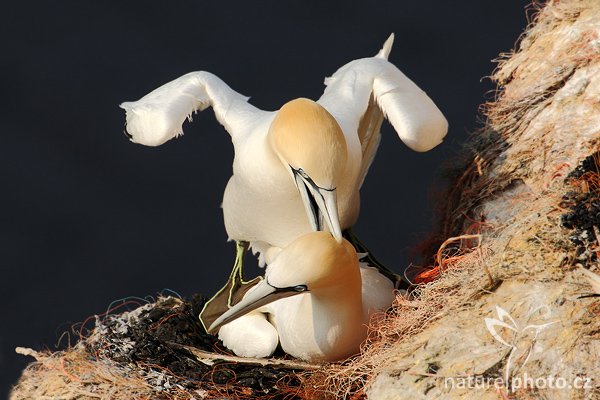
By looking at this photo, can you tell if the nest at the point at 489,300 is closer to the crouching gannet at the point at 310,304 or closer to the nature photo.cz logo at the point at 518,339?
the nature photo.cz logo at the point at 518,339

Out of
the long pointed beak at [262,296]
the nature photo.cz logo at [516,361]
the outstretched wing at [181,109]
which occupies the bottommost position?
the nature photo.cz logo at [516,361]

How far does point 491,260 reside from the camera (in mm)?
6156

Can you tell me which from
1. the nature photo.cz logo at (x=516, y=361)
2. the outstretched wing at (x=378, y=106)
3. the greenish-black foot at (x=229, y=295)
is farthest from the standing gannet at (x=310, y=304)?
the nature photo.cz logo at (x=516, y=361)

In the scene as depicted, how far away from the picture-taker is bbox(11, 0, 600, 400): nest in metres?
5.68

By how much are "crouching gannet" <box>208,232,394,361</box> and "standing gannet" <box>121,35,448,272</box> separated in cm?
17

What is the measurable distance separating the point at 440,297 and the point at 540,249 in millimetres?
629

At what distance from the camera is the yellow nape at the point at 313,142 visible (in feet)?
22.0

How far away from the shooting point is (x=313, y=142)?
674cm

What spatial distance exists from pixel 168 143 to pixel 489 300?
629 centimetres

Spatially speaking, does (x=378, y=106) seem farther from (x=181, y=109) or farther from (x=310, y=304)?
(x=310, y=304)

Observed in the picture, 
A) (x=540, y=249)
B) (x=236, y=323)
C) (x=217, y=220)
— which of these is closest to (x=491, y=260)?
(x=540, y=249)

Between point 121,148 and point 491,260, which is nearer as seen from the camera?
point 491,260

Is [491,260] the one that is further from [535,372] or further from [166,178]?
[166,178]

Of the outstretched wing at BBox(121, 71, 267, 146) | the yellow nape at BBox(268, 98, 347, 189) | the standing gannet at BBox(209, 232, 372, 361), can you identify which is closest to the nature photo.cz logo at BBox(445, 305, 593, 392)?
the standing gannet at BBox(209, 232, 372, 361)
